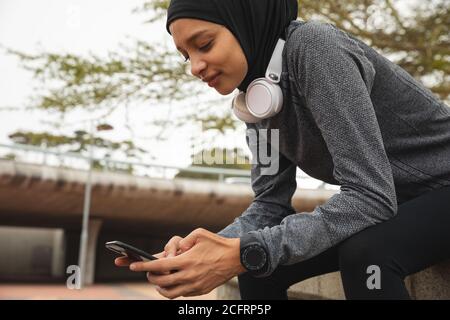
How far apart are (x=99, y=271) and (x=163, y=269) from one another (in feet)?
79.4

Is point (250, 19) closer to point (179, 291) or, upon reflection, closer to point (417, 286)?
point (179, 291)

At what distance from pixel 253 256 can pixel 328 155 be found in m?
0.38

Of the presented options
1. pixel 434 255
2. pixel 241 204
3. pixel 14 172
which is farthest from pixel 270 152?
pixel 241 204

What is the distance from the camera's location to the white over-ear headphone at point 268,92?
1166 millimetres

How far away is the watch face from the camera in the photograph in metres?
0.99

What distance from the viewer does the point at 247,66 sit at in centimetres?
125

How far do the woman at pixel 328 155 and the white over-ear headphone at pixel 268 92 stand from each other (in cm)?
2

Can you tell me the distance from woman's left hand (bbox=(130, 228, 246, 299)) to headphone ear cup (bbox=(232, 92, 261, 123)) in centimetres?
37

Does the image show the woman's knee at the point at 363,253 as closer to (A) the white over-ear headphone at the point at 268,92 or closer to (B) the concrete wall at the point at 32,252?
(A) the white over-ear headphone at the point at 268,92

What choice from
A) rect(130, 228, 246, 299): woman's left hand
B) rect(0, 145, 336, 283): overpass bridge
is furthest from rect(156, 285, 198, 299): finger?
rect(0, 145, 336, 283): overpass bridge

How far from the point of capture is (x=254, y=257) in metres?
1.00

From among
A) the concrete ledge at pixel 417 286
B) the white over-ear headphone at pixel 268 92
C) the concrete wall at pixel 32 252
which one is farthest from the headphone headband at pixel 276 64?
the concrete wall at pixel 32 252

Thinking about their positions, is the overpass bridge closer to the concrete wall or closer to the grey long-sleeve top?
the concrete wall

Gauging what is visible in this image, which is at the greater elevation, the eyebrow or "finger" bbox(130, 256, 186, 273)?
the eyebrow
